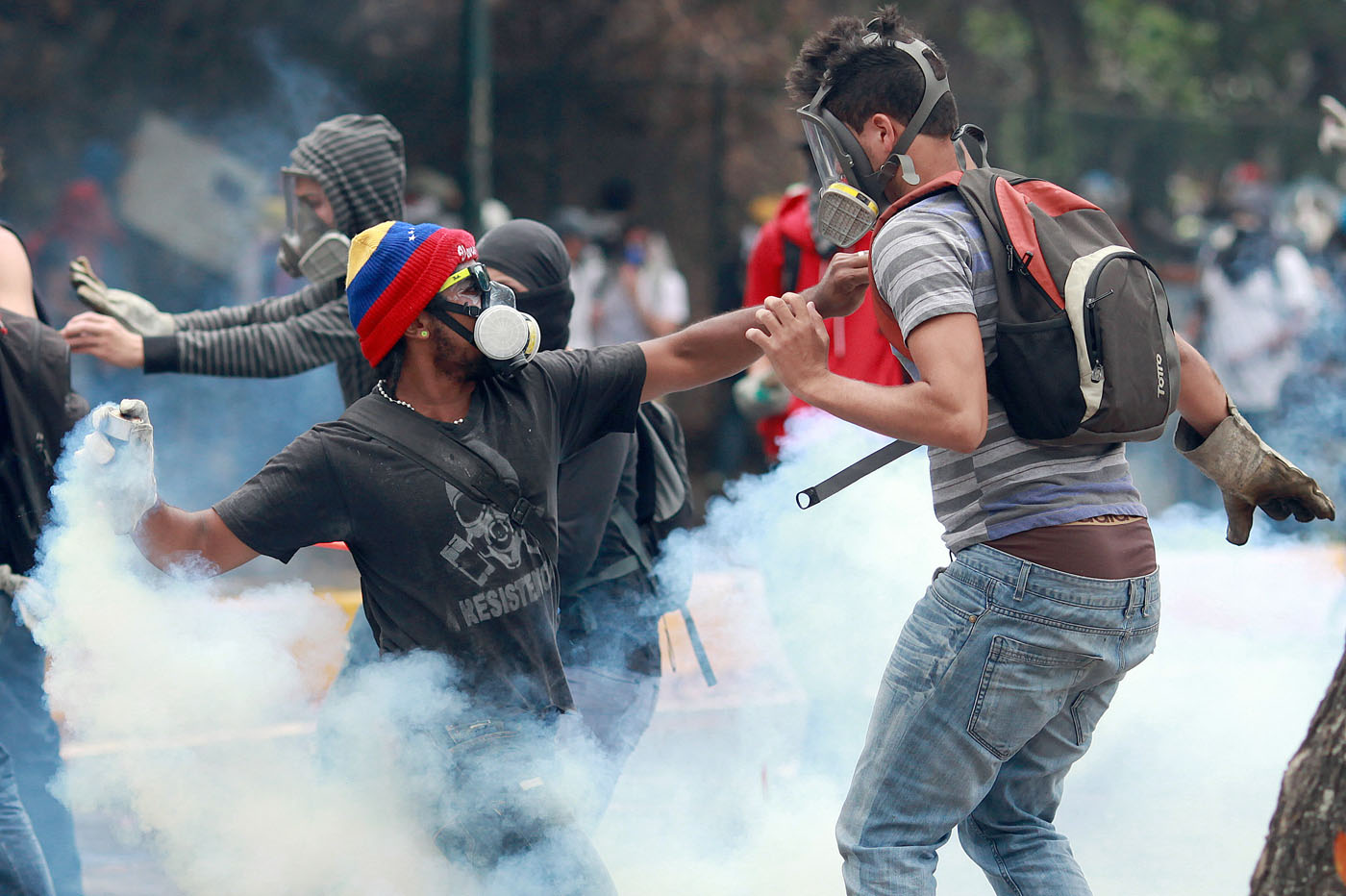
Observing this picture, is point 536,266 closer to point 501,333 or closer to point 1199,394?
point 501,333

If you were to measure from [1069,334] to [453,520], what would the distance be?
1.13 m

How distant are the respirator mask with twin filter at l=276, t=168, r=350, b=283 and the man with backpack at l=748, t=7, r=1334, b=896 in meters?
1.64

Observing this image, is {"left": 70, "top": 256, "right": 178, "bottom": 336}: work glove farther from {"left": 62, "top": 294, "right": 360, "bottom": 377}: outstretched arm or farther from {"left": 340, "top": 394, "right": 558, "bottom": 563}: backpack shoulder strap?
{"left": 340, "top": 394, "right": 558, "bottom": 563}: backpack shoulder strap

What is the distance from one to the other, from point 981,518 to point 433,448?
3.27 feet

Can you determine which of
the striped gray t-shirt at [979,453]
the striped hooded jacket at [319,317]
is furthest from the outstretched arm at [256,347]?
the striped gray t-shirt at [979,453]

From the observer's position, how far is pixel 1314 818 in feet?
7.80

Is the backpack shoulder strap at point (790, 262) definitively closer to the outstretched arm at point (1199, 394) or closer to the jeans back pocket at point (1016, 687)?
the outstretched arm at point (1199, 394)

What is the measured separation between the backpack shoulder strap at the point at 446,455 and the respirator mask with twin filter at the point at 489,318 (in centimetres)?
17

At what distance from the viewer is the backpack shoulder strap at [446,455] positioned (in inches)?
104

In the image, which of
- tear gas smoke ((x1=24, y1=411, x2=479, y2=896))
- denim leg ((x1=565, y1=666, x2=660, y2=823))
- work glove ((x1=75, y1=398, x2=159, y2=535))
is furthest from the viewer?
denim leg ((x1=565, y1=666, x2=660, y2=823))

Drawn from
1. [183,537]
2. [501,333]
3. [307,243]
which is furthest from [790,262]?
[183,537]

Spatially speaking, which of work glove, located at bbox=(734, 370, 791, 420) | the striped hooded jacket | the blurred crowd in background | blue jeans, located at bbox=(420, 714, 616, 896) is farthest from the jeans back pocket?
the blurred crowd in background

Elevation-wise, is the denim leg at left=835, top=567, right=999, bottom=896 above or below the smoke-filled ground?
above

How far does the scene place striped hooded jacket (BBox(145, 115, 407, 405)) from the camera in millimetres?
3734
